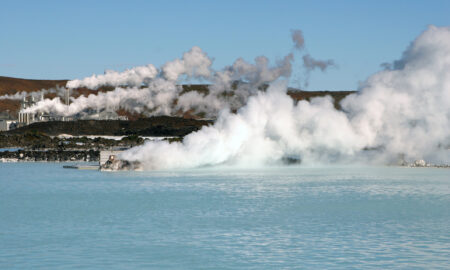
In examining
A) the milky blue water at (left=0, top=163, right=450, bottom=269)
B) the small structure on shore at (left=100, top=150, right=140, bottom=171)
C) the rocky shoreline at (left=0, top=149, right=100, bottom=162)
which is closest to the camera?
the milky blue water at (left=0, top=163, right=450, bottom=269)

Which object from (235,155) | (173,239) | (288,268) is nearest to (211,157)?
(235,155)

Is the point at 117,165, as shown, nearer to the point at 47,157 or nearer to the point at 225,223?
the point at 47,157

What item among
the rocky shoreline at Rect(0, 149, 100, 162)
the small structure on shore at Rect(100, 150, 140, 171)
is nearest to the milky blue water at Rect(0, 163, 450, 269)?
the small structure on shore at Rect(100, 150, 140, 171)

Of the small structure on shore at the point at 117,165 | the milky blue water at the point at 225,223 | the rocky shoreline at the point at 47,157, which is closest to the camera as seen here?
the milky blue water at the point at 225,223

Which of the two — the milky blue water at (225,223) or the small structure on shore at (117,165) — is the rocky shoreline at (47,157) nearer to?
the small structure on shore at (117,165)

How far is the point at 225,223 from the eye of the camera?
38.7 m

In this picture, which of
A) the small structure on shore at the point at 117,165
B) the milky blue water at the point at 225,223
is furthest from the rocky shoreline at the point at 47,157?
the milky blue water at the point at 225,223

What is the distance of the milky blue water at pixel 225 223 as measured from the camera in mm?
28406

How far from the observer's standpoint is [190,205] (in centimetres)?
Result: 4812

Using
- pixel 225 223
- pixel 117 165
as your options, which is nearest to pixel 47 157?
pixel 117 165

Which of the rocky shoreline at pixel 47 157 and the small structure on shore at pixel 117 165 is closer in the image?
the small structure on shore at pixel 117 165

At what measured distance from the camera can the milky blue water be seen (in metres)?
28.4

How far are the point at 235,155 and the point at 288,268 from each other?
65.9 m

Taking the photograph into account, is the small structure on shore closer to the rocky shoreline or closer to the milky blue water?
the milky blue water
